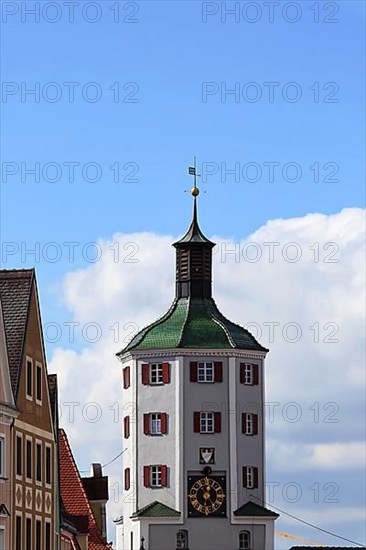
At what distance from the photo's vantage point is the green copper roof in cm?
13412

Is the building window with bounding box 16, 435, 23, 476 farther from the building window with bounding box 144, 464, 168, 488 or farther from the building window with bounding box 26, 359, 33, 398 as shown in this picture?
the building window with bounding box 144, 464, 168, 488

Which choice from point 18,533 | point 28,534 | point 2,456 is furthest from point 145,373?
point 2,456

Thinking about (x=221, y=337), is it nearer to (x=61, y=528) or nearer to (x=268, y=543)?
(x=268, y=543)

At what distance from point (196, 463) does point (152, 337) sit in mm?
11349

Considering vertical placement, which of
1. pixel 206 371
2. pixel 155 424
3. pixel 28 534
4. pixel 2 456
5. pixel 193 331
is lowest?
pixel 28 534

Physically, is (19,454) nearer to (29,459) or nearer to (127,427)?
(29,459)

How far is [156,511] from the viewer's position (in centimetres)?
13012

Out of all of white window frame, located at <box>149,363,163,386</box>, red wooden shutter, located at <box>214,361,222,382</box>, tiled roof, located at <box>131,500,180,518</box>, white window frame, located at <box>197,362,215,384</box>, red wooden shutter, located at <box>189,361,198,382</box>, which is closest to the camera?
tiled roof, located at <box>131,500,180,518</box>

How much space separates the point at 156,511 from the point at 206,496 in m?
4.04

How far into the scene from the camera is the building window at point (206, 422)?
13112cm

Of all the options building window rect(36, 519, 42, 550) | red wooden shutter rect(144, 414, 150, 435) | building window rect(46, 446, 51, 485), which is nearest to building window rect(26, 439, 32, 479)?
building window rect(36, 519, 42, 550)

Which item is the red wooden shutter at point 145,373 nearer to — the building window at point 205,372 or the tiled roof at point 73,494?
the building window at point 205,372

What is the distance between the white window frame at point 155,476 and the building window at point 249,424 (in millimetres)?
7282

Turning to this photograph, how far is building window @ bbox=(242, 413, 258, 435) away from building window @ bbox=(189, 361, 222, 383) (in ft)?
11.8
